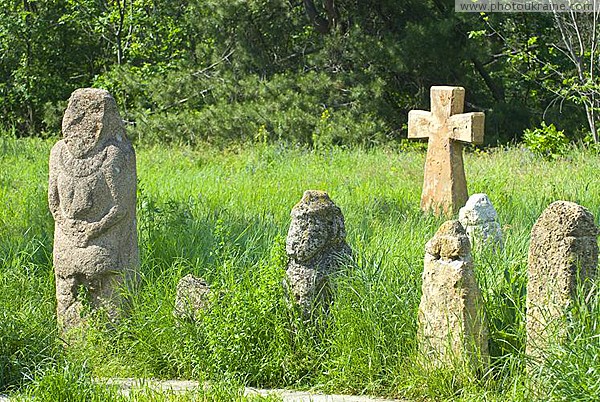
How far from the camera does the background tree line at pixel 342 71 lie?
18.2 m

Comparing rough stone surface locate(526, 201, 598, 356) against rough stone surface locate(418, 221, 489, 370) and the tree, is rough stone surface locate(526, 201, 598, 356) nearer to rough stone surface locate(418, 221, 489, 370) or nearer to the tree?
rough stone surface locate(418, 221, 489, 370)

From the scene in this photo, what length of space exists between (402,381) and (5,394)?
243 cm

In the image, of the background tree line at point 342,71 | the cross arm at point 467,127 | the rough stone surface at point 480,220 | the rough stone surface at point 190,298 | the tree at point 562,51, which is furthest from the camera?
the background tree line at point 342,71

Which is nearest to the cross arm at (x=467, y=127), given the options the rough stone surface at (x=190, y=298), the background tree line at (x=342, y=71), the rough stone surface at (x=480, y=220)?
the rough stone surface at (x=480, y=220)

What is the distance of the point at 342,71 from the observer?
19297 millimetres

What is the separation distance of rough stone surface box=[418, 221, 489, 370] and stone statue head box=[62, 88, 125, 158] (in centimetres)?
247

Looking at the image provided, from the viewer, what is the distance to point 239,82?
19.2 m

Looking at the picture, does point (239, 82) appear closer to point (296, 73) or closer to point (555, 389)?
point (296, 73)

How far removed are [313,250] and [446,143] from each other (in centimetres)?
501

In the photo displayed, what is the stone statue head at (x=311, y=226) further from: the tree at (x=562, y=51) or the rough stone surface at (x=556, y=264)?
the tree at (x=562, y=51)

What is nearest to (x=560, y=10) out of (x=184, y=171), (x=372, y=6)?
(x=372, y=6)

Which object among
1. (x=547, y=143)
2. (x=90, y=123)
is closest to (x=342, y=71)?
(x=547, y=143)

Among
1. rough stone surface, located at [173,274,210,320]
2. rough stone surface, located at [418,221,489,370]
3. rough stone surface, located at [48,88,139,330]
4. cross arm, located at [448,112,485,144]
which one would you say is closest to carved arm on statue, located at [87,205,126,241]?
rough stone surface, located at [48,88,139,330]

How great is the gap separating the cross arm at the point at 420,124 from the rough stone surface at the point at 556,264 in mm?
5898
